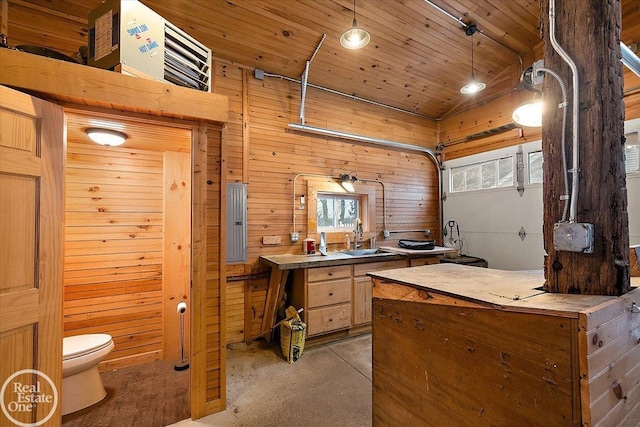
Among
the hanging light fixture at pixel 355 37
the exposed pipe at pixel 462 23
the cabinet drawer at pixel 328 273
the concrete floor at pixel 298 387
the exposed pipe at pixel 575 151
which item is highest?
the exposed pipe at pixel 462 23

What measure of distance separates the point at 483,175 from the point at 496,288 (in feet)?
11.8

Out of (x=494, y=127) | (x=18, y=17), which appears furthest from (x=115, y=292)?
(x=494, y=127)

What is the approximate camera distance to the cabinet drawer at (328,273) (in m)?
2.71

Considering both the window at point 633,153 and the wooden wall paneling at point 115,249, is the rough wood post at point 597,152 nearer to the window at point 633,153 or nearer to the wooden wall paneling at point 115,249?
the window at point 633,153

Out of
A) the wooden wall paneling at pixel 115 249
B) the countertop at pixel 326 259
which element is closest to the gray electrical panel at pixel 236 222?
the countertop at pixel 326 259

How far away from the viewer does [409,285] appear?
1.17 m

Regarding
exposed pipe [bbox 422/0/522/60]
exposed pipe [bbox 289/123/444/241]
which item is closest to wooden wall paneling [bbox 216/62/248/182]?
exposed pipe [bbox 289/123/444/241]

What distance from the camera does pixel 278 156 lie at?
10.6 ft

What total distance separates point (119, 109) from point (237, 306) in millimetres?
2162

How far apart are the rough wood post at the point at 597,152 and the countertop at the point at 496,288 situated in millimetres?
92

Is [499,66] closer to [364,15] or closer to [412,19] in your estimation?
[412,19]

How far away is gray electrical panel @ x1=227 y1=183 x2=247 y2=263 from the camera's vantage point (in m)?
2.87

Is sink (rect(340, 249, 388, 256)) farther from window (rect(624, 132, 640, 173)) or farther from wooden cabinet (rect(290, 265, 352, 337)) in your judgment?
window (rect(624, 132, 640, 173))

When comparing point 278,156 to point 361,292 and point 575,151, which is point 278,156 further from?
point 575,151
